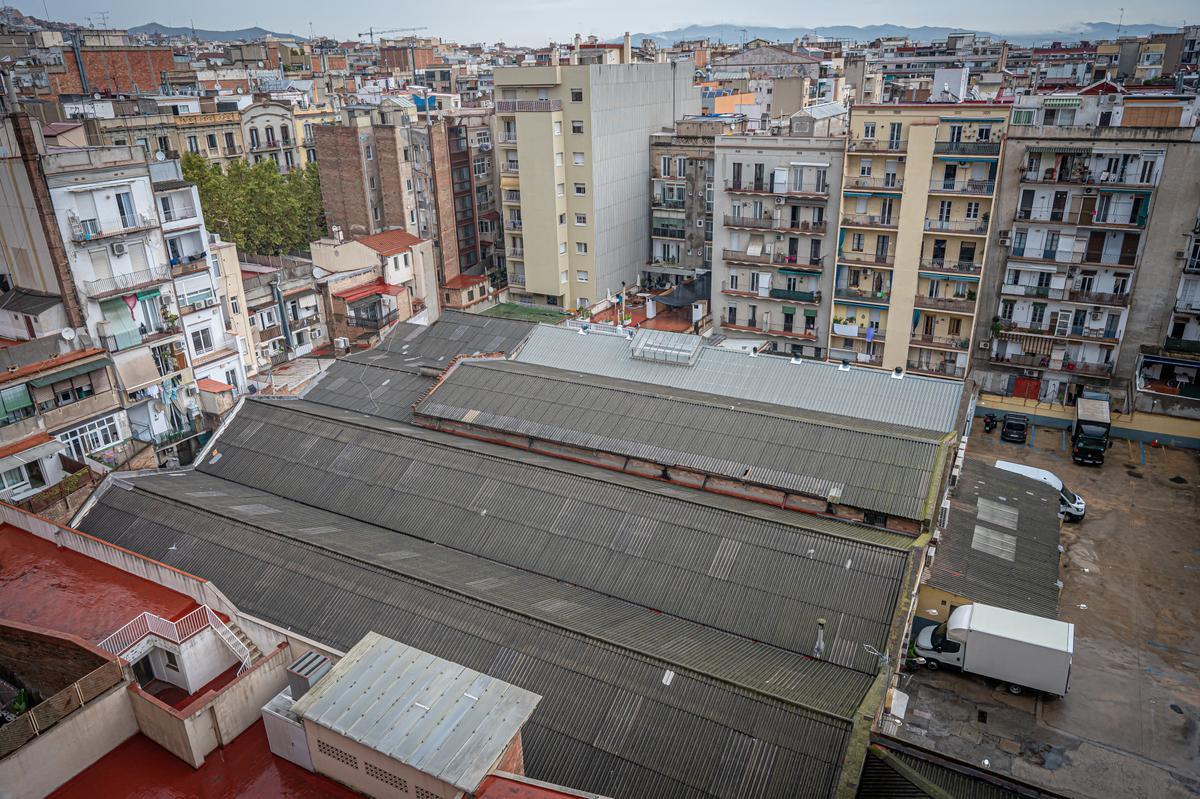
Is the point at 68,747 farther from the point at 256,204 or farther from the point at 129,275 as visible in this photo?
the point at 256,204

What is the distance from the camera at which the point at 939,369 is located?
54344 millimetres

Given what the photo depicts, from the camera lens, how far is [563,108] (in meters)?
63.9

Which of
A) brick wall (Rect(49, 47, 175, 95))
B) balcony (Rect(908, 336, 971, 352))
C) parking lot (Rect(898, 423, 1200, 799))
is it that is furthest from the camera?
brick wall (Rect(49, 47, 175, 95))

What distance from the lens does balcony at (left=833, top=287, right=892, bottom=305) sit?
54281 millimetres

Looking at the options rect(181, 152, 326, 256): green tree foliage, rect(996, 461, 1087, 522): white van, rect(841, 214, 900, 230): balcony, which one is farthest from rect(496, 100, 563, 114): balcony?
rect(996, 461, 1087, 522): white van

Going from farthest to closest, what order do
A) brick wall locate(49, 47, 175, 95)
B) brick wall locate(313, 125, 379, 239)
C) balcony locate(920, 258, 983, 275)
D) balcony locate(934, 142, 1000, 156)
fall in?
brick wall locate(49, 47, 175, 95) < brick wall locate(313, 125, 379, 239) < balcony locate(920, 258, 983, 275) < balcony locate(934, 142, 1000, 156)

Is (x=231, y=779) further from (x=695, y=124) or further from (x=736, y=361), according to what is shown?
(x=695, y=124)

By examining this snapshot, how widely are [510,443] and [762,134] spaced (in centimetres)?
3109

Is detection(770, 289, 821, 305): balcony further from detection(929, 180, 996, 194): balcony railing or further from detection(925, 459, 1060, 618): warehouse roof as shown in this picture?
detection(925, 459, 1060, 618): warehouse roof

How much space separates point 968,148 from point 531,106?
3366 cm

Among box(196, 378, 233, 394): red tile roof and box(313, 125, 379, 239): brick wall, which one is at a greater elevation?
A: box(313, 125, 379, 239): brick wall

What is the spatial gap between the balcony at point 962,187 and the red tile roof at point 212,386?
153 ft

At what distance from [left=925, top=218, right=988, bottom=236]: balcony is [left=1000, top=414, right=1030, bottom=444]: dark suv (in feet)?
40.6

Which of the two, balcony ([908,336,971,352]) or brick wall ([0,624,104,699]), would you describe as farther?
balcony ([908,336,971,352])
